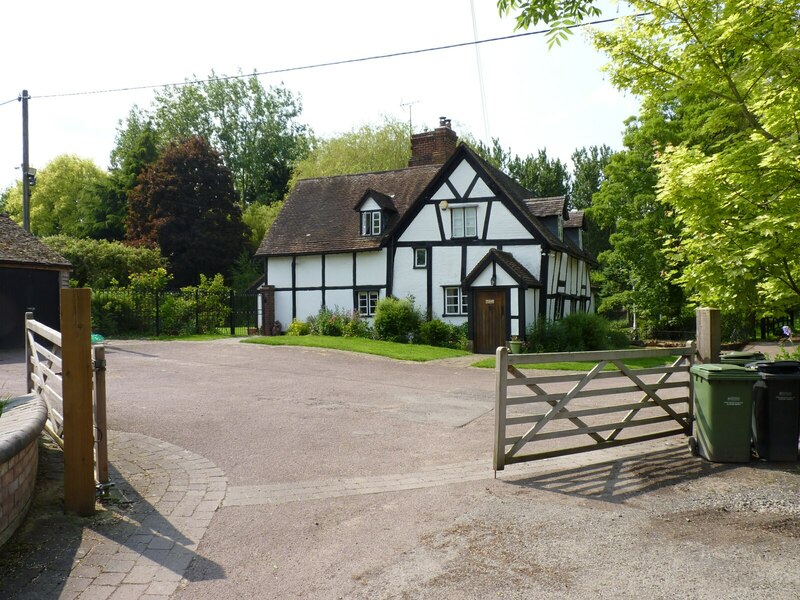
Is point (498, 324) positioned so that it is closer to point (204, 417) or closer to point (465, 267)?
point (465, 267)

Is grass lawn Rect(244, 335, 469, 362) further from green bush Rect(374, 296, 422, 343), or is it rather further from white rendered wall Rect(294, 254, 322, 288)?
white rendered wall Rect(294, 254, 322, 288)

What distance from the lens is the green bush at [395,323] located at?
25234 mm

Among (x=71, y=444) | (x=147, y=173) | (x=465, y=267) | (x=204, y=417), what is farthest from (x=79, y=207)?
(x=71, y=444)

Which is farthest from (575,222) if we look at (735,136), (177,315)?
(735,136)

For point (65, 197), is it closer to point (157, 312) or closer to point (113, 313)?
point (113, 313)

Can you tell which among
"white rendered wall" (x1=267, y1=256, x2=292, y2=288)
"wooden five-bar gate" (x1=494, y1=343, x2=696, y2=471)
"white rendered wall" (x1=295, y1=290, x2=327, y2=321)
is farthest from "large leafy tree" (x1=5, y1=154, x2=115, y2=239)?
"wooden five-bar gate" (x1=494, y1=343, x2=696, y2=471)

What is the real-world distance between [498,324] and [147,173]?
3257 cm

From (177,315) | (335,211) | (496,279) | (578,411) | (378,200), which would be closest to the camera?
(578,411)

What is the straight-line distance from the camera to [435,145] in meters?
31.3

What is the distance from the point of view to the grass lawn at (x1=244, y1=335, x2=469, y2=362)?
68.7 ft

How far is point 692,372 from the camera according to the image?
26.1 feet

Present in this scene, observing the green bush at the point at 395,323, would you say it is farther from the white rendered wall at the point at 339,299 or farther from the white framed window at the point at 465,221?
the white framed window at the point at 465,221

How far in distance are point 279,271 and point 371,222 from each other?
506 centimetres

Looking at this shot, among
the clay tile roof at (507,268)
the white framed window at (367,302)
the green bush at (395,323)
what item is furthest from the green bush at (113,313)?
the clay tile roof at (507,268)
